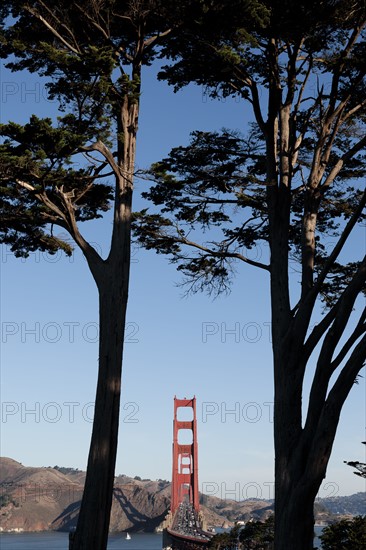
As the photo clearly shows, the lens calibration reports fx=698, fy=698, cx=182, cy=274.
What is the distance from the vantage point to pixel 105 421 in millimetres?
7855

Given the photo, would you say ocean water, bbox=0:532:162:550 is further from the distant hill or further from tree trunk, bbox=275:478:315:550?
tree trunk, bbox=275:478:315:550

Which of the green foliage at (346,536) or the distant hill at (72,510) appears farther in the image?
the distant hill at (72,510)

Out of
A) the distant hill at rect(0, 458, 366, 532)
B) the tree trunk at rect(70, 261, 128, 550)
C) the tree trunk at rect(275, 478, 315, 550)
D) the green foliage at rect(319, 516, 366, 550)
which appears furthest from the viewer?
the distant hill at rect(0, 458, 366, 532)

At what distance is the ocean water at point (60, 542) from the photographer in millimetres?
103625

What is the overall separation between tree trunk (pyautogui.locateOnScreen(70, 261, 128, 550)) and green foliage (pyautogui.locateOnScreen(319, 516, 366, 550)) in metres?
6.89

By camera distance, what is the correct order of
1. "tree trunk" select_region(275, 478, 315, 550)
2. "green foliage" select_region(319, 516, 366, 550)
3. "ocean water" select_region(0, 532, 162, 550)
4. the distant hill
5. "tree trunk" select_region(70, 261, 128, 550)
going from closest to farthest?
1. "tree trunk" select_region(275, 478, 315, 550)
2. "tree trunk" select_region(70, 261, 128, 550)
3. "green foliage" select_region(319, 516, 366, 550)
4. "ocean water" select_region(0, 532, 162, 550)
5. the distant hill

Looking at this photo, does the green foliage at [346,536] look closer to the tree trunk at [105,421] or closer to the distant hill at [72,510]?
the tree trunk at [105,421]

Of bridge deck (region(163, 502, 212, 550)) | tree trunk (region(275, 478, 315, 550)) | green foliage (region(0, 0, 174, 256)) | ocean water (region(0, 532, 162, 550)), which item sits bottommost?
ocean water (region(0, 532, 162, 550))

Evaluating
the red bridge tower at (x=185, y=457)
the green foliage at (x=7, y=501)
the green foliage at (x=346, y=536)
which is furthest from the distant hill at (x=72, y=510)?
the green foliage at (x=346, y=536)

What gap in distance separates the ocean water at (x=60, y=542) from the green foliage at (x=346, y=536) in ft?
293

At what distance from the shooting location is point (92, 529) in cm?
754

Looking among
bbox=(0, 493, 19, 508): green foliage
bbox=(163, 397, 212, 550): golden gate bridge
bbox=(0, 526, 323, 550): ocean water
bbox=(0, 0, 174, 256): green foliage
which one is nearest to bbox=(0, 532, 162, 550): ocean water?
bbox=(0, 526, 323, 550): ocean water

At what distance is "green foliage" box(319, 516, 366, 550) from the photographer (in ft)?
42.9

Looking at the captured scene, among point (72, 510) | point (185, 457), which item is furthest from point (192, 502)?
point (72, 510)
